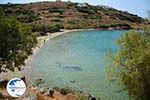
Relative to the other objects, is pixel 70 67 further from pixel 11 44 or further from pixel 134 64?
pixel 134 64

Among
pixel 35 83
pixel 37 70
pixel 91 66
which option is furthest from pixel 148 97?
pixel 91 66

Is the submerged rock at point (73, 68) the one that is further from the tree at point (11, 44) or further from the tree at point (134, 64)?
the tree at point (134, 64)

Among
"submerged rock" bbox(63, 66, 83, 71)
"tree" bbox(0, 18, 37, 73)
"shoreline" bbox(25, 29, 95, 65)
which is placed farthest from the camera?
"shoreline" bbox(25, 29, 95, 65)

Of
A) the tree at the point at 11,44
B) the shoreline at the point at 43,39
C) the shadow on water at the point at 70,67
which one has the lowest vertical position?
the shoreline at the point at 43,39

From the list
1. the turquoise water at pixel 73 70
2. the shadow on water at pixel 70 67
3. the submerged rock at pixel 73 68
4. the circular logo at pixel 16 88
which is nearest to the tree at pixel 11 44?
the turquoise water at pixel 73 70

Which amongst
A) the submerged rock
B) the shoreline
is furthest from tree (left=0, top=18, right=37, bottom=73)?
the shoreline

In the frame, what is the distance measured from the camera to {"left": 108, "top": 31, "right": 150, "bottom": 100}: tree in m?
34.0

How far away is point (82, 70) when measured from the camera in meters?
82.6

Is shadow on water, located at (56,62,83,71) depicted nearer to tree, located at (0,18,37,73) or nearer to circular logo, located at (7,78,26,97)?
tree, located at (0,18,37,73)

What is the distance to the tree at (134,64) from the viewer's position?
111ft

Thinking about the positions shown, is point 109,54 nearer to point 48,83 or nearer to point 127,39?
point 127,39

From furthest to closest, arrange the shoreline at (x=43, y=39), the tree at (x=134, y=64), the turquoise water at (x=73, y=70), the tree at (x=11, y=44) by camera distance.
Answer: the shoreline at (x=43, y=39) < the turquoise water at (x=73, y=70) < the tree at (x=11, y=44) < the tree at (x=134, y=64)

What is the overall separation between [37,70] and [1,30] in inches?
1113

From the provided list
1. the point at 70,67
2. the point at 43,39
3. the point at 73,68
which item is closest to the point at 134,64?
the point at 73,68
